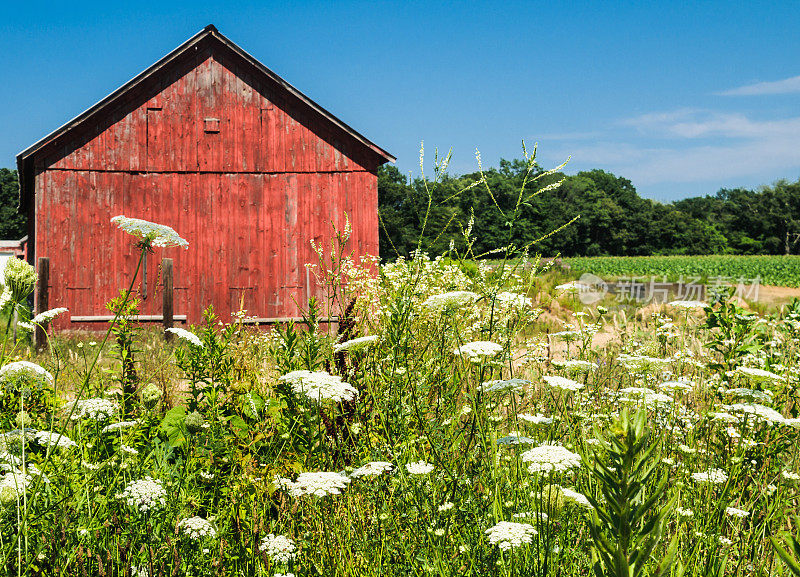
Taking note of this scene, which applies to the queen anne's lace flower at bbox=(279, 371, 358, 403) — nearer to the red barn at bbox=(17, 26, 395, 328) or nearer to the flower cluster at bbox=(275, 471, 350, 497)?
the flower cluster at bbox=(275, 471, 350, 497)

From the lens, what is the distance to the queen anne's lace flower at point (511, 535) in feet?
A: 5.76

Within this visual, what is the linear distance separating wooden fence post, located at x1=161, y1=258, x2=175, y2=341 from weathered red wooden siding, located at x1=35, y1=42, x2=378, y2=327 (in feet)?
3.30

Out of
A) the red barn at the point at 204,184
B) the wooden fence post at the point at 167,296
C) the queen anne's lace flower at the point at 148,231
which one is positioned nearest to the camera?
the queen anne's lace flower at the point at 148,231

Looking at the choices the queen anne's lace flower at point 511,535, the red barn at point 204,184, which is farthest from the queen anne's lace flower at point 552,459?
the red barn at point 204,184

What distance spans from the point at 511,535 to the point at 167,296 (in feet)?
36.9

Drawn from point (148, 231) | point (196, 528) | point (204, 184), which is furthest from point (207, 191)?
point (196, 528)

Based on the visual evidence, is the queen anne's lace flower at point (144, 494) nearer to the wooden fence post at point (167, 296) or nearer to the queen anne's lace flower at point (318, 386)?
the queen anne's lace flower at point (318, 386)

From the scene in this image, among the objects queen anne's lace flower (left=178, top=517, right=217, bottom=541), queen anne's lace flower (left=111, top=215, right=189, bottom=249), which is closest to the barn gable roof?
queen anne's lace flower (left=111, top=215, right=189, bottom=249)

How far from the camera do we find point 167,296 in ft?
39.1

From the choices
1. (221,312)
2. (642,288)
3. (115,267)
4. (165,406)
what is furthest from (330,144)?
(642,288)

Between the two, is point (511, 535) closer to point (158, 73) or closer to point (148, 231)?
point (148, 231)

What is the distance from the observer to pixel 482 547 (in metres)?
2.17

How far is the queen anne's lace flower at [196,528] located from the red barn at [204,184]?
11.6 metres

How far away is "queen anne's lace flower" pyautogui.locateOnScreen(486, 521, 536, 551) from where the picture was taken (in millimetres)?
1757
